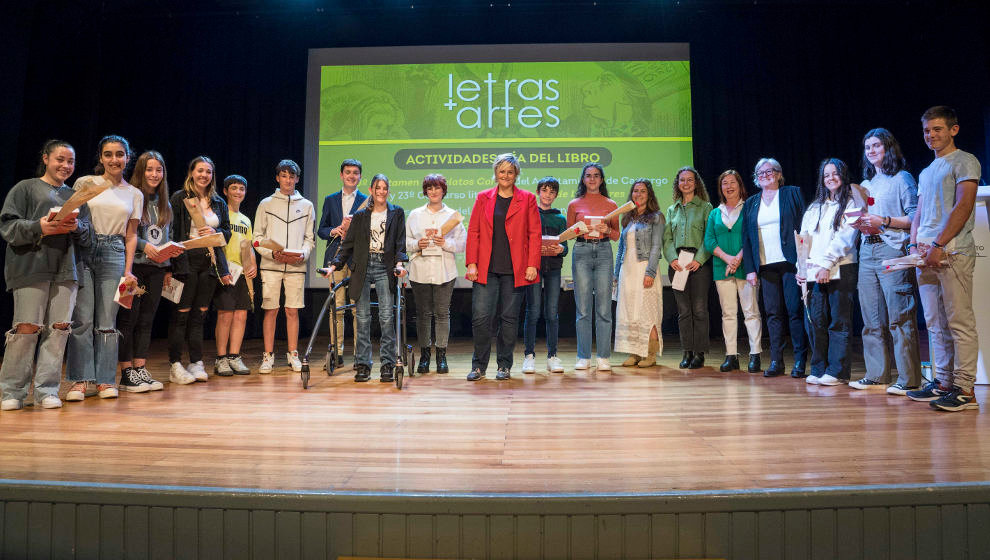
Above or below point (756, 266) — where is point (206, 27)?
above

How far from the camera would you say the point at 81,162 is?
6.30 metres

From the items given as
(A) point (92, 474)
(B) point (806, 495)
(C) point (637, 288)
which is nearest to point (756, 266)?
(C) point (637, 288)

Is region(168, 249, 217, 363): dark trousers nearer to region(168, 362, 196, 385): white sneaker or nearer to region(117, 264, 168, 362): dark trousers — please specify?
region(168, 362, 196, 385): white sneaker

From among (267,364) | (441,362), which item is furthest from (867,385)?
(267,364)

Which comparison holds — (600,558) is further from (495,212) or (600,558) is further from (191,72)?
(191,72)

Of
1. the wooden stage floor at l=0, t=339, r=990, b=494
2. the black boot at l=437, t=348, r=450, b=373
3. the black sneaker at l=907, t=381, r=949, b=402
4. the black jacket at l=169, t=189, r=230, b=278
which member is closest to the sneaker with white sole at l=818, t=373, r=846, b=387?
the wooden stage floor at l=0, t=339, r=990, b=494

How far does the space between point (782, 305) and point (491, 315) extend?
6.19 ft

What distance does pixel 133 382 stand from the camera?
3203 millimetres

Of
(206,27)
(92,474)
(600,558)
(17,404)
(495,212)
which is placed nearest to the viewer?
(600,558)

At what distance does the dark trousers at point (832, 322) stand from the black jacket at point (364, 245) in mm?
2492

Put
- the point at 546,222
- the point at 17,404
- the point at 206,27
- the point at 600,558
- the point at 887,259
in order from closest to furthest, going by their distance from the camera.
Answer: the point at 600,558 < the point at 17,404 < the point at 887,259 < the point at 546,222 < the point at 206,27

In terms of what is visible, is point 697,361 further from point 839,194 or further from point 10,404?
point 10,404

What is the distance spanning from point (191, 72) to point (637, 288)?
594cm

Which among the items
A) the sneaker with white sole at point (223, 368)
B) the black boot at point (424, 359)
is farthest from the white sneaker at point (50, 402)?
the black boot at point (424, 359)
